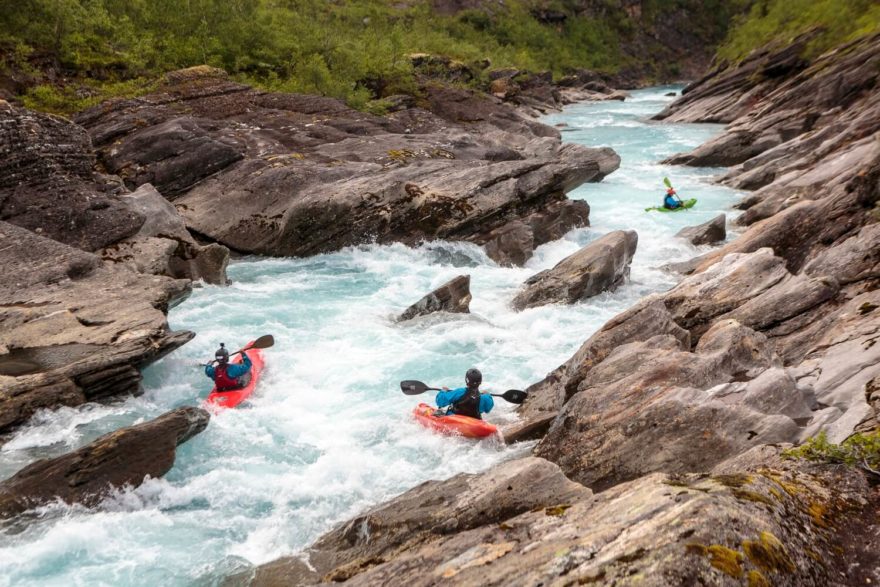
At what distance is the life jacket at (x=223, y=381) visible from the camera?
44.0 feet

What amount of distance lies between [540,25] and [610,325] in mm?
102374

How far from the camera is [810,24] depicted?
49.0 metres

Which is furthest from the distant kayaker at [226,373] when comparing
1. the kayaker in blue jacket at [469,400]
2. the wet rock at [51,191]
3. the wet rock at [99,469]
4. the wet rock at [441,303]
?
the wet rock at [51,191]

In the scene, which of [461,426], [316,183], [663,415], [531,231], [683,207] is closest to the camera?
[663,415]

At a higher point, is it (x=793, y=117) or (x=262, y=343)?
(x=793, y=117)

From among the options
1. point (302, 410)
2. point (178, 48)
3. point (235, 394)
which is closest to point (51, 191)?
point (235, 394)

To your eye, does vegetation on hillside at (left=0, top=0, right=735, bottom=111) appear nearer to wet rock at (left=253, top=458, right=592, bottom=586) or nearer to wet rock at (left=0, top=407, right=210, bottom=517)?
wet rock at (left=0, top=407, right=210, bottom=517)

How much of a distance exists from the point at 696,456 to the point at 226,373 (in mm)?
9404

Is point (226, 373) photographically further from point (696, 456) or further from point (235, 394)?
point (696, 456)

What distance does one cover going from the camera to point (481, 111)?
1592 inches

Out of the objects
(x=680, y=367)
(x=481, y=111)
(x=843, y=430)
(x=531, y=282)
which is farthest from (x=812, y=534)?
(x=481, y=111)

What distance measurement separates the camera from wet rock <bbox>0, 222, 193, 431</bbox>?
11.7 m

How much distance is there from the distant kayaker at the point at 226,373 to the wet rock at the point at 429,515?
554cm

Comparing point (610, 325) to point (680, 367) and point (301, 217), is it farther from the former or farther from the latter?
point (301, 217)
